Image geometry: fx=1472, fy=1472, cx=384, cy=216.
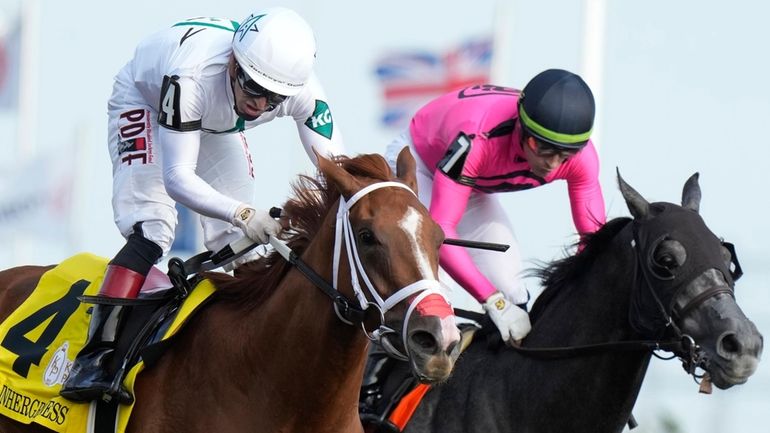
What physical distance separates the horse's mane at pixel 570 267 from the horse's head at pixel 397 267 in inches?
67.9

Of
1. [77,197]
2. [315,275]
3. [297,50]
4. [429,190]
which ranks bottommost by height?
[77,197]

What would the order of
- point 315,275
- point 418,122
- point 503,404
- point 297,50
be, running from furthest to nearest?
point 418,122, point 503,404, point 297,50, point 315,275

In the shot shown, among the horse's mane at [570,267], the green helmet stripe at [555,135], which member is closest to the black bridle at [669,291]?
the horse's mane at [570,267]

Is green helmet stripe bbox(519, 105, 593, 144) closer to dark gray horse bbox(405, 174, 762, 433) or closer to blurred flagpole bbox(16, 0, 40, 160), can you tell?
dark gray horse bbox(405, 174, 762, 433)

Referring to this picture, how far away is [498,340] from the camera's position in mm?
7254

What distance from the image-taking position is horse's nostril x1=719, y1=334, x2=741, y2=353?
617cm

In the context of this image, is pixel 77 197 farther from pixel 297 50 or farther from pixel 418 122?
pixel 297 50

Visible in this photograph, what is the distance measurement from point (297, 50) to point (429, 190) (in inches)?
81.0

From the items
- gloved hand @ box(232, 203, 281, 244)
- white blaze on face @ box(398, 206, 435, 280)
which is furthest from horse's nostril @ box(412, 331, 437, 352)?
gloved hand @ box(232, 203, 281, 244)

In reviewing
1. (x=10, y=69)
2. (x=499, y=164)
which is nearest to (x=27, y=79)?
(x=10, y=69)

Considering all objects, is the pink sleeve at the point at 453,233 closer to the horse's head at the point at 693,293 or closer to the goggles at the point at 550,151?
the goggles at the point at 550,151

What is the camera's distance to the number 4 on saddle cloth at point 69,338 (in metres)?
6.16

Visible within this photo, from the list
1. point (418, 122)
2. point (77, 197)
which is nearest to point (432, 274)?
point (418, 122)

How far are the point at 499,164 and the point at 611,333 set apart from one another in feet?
4.06
